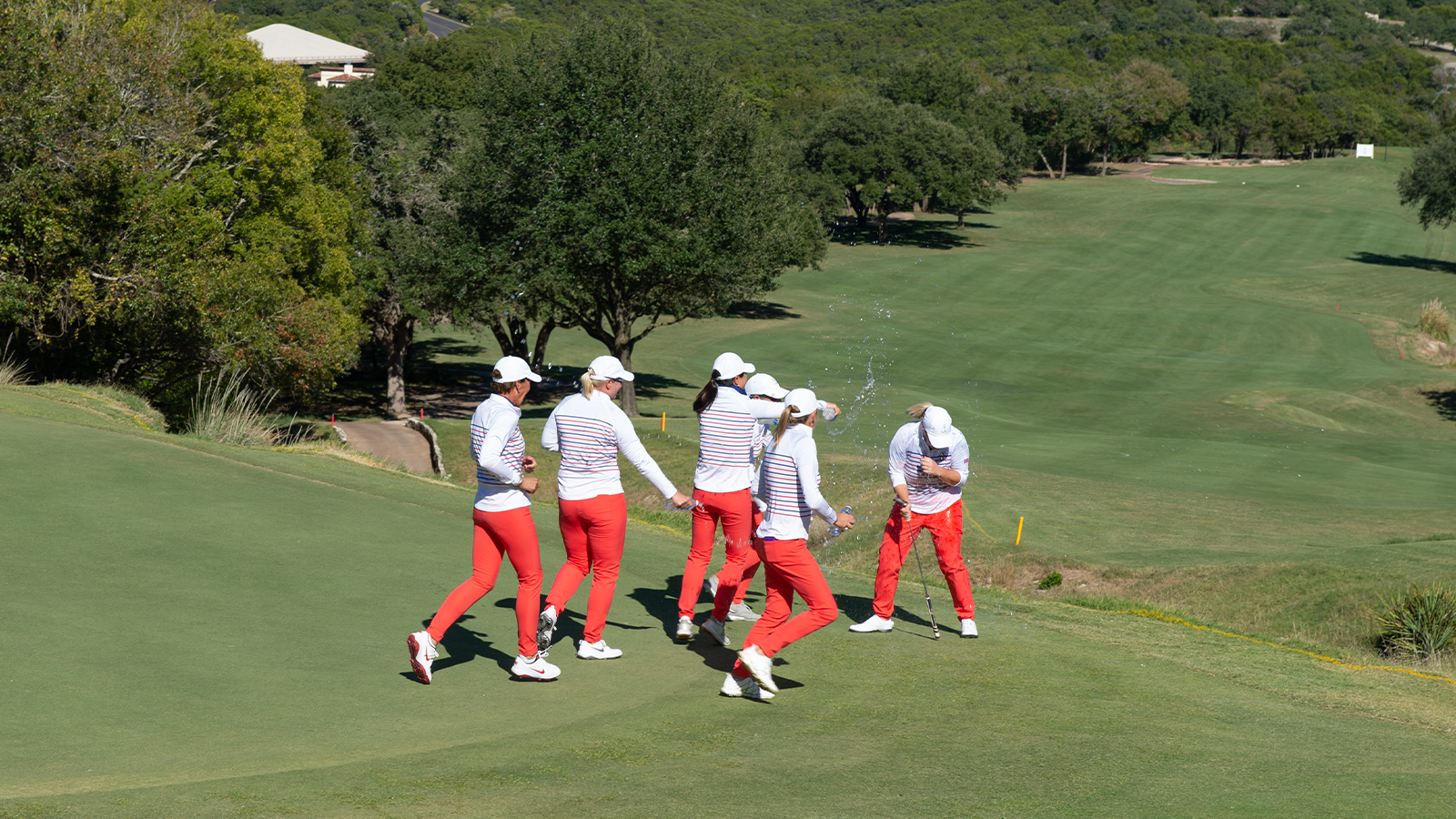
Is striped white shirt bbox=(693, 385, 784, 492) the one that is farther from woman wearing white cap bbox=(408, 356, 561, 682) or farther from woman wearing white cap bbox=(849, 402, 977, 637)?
woman wearing white cap bbox=(408, 356, 561, 682)

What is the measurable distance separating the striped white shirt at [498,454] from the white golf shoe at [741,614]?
3.06 m

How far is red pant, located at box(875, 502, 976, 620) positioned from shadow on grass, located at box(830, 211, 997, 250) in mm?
86919

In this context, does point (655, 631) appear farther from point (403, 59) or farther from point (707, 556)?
point (403, 59)

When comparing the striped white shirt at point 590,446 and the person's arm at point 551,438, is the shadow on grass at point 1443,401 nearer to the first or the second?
the striped white shirt at point 590,446

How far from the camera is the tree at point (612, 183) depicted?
36188 mm

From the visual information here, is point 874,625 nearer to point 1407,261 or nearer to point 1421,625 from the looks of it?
point 1421,625

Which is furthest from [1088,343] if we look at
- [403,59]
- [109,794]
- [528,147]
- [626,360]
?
[403,59]

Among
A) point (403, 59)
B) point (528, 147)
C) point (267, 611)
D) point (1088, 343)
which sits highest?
point (403, 59)

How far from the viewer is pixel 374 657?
909cm

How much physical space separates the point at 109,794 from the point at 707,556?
545 cm

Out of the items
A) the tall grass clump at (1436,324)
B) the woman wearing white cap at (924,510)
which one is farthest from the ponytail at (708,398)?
the tall grass clump at (1436,324)

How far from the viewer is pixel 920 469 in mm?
11016

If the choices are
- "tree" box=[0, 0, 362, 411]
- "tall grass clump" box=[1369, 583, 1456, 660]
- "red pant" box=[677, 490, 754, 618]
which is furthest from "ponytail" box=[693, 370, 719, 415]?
"tree" box=[0, 0, 362, 411]

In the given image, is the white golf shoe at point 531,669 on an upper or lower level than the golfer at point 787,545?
lower
